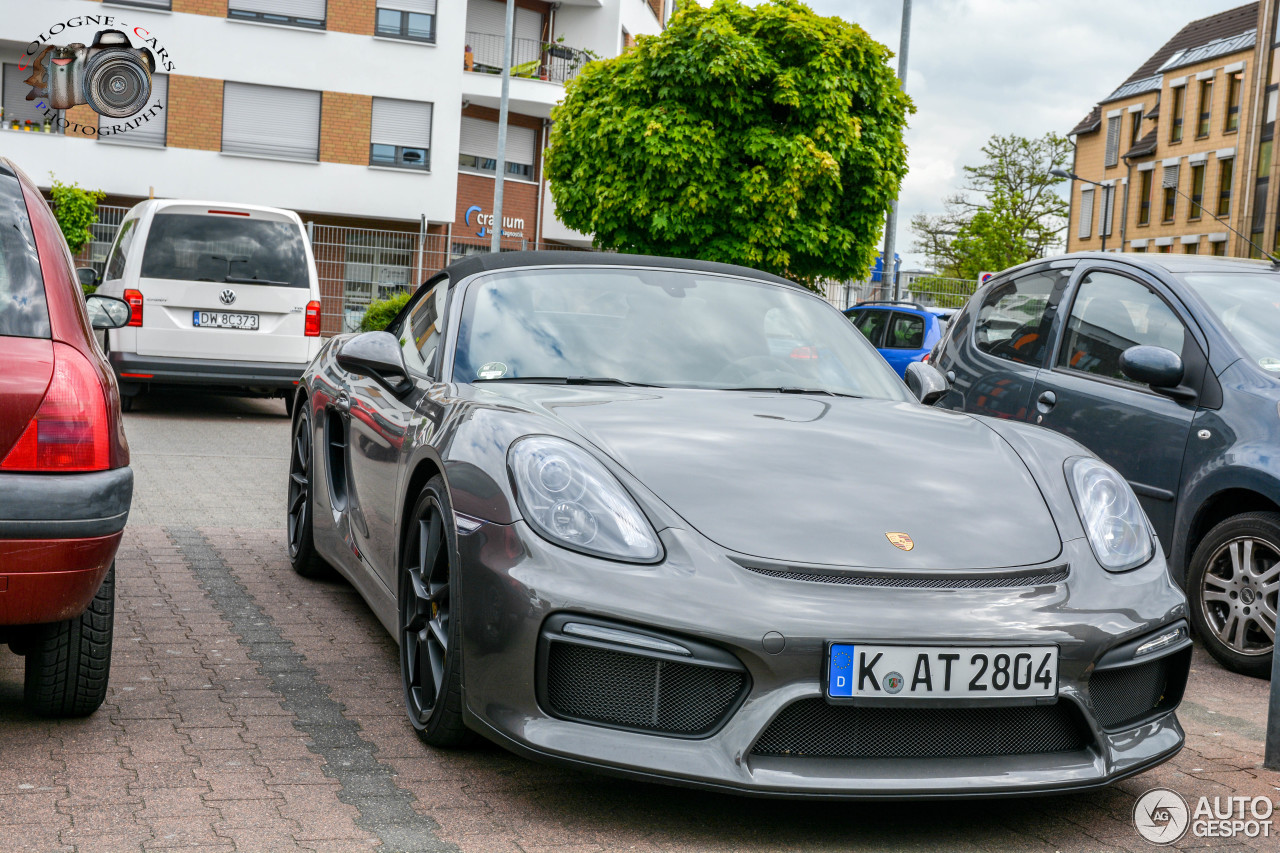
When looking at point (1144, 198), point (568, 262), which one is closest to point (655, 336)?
point (568, 262)

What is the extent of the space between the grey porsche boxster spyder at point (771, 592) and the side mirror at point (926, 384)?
529 millimetres

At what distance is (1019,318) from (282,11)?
29.6 metres

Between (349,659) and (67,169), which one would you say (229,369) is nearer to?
(349,659)

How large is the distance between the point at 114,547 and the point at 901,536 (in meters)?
1.90

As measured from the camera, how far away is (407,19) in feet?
110

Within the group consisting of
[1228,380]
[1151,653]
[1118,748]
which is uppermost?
[1228,380]

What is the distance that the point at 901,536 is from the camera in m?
3.14

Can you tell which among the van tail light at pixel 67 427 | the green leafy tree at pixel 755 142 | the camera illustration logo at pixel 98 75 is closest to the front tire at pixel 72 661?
the van tail light at pixel 67 427

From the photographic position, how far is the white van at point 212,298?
12.4 meters

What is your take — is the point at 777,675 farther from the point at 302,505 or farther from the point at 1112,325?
the point at 1112,325

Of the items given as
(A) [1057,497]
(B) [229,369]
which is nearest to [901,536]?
(A) [1057,497]

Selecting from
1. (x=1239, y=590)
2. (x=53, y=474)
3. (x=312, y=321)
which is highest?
(x=312, y=321)

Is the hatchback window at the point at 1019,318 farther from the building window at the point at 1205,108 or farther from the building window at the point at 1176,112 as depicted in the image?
the building window at the point at 1176,112

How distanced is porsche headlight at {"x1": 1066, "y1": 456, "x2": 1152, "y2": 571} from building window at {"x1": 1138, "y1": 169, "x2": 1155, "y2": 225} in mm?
57291
